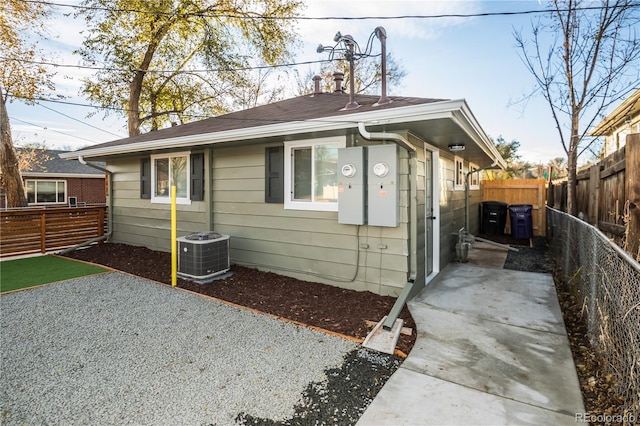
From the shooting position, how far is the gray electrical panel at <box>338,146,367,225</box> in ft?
13.4

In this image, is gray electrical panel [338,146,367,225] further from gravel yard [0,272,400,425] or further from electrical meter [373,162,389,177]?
gravel yard [0,272,400,425]

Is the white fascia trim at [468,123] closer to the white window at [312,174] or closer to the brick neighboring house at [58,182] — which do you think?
the white window at [312,174]

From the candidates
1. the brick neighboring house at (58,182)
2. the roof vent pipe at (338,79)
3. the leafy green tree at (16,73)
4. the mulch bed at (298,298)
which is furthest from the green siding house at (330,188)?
the brick neighboring house at (58,182)

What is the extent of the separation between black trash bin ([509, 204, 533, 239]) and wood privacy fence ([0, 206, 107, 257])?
34.6 feet

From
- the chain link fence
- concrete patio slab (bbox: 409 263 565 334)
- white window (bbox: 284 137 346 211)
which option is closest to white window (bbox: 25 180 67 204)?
white window (bbox: 284 137 346 211)

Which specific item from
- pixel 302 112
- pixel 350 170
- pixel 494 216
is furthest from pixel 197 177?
pixel 494 216

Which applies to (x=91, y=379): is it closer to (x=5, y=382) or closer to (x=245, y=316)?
(x=5, y=382)

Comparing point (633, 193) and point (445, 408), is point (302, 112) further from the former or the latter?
point (445, 408)

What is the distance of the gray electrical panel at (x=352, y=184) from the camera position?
4.09 meters

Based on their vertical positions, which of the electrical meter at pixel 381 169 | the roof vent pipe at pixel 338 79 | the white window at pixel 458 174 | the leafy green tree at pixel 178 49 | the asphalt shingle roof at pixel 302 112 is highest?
the leafy green tree at pixel 178 49

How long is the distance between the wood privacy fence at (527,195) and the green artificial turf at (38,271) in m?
10.7

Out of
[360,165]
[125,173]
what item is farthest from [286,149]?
[125,173]

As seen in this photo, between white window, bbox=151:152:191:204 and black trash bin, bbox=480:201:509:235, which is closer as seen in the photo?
white window, bbox=151:152:191:204

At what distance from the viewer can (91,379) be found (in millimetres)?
2434
